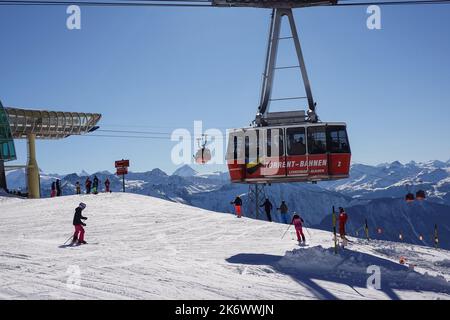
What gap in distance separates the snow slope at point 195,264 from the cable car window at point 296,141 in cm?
369

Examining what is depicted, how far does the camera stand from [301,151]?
69.3ft

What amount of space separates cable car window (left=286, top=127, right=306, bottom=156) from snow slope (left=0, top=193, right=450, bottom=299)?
3.69 metres

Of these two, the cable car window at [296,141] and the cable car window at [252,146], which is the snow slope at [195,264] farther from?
the cable car window at [296,141]

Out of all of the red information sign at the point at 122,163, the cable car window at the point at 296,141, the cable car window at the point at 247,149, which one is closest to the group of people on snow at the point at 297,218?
the cable car window at the point at 296,141

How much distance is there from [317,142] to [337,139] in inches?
39.2

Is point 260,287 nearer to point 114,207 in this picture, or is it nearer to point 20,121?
point 114,207

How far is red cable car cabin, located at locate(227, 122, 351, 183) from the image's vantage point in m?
20.9

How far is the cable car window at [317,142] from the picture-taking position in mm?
20984

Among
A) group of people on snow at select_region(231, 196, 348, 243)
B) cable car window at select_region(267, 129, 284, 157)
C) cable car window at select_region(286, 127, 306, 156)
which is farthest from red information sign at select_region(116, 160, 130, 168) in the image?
cable car window at select_region(286, 127, 306, 156)

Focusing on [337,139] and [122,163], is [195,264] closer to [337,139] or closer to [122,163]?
[337,139]

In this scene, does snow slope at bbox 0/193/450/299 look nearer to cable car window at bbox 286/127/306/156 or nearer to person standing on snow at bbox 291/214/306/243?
person standing on snow at bbox 291/214/306/243
